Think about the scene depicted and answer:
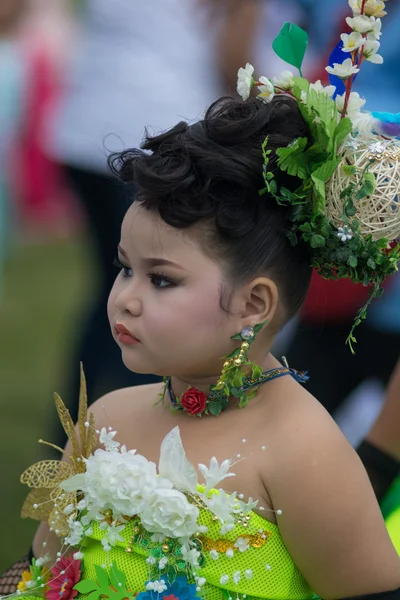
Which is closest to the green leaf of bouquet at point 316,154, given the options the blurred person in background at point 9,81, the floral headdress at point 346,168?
the floral headdress at point 346,168

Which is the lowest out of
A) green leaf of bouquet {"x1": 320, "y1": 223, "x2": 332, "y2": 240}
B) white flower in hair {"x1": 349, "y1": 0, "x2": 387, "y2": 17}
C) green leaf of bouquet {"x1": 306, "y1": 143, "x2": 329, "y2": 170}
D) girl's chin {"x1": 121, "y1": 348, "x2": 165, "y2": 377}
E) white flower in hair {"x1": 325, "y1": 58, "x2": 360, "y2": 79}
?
girl's chin {"x1": 121, "y1": 348, "x2": 165, "y2": 377}

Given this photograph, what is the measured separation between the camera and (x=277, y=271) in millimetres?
1785

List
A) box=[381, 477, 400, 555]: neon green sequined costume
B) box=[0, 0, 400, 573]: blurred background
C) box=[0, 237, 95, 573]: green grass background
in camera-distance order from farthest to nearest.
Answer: box=[0, 237, 95, 573]: green grass background → box=[0, 0, 400, 573]: blurred background → box=[381, 477, 400, 555]: neon green sequined costume

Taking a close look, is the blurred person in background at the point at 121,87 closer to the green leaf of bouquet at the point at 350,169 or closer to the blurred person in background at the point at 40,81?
the blurred person in background at the point at 40,81

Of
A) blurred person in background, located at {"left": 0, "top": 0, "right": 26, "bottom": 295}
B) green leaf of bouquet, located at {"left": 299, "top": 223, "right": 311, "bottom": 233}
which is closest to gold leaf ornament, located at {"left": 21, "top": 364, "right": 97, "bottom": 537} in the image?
green leaf of bouquet, located at {"left": 299, "top": 223, "right": 311, "bottom": 233}

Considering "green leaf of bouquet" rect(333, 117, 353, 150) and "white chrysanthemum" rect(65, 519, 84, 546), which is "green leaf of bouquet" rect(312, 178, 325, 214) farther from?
"white chrysanthemum" rect(65, 519, 84, 546)

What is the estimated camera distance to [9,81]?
14.1 ft

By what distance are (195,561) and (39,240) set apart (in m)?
6.85

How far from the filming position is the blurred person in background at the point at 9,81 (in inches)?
157

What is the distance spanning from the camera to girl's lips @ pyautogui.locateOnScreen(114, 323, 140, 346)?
1.74 m

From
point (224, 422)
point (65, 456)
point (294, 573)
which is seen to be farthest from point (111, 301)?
point (294, 573)

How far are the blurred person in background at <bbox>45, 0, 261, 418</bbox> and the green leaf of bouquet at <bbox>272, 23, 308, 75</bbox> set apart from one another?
3.70 feet

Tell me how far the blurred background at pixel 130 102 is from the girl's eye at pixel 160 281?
2.53ft

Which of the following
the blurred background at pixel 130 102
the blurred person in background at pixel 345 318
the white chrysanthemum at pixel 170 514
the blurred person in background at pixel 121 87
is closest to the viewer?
the white chrysanthemum at pixel 170 514
